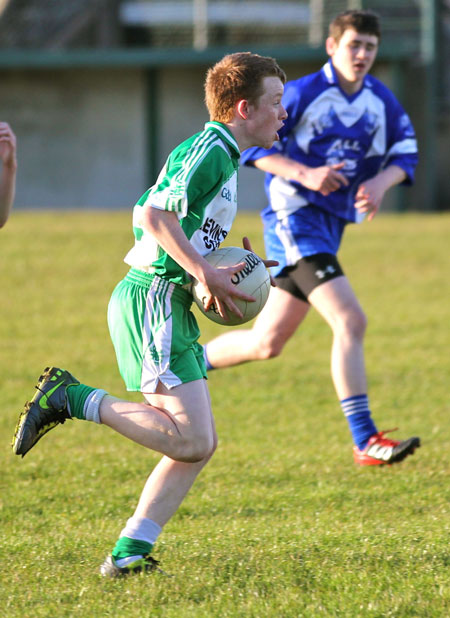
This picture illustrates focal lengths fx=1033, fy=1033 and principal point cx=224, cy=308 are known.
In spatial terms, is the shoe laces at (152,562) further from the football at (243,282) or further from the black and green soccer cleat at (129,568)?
the football at (243,282)

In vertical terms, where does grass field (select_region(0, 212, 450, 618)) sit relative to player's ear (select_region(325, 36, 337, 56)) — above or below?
below

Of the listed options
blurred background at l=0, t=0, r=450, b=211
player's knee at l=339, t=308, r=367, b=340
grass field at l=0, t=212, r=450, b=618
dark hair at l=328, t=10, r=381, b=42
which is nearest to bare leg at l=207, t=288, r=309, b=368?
player's knee at l=339, t=308, r=367, b=340

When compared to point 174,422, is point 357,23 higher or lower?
higher

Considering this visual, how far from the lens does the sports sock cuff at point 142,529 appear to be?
396cm

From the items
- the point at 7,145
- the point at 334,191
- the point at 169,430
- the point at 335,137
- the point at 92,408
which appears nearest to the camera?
the point at 169,430

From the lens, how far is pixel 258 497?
542 centimetres

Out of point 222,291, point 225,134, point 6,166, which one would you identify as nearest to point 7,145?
point 6,166

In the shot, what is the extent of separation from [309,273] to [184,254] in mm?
2306

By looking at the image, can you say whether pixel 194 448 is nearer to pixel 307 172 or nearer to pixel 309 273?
pixel 309 273

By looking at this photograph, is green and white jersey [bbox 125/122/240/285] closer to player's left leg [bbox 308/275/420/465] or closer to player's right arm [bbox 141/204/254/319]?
player's right arm [bbox 141/204/254/319]

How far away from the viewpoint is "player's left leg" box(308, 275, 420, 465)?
5.90m

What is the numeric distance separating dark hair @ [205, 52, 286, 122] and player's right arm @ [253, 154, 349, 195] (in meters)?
1.68

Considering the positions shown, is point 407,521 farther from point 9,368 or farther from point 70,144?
point 70,144

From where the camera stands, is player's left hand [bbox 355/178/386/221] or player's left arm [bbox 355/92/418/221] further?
player's left arm [bbox 355/92/418/221]
